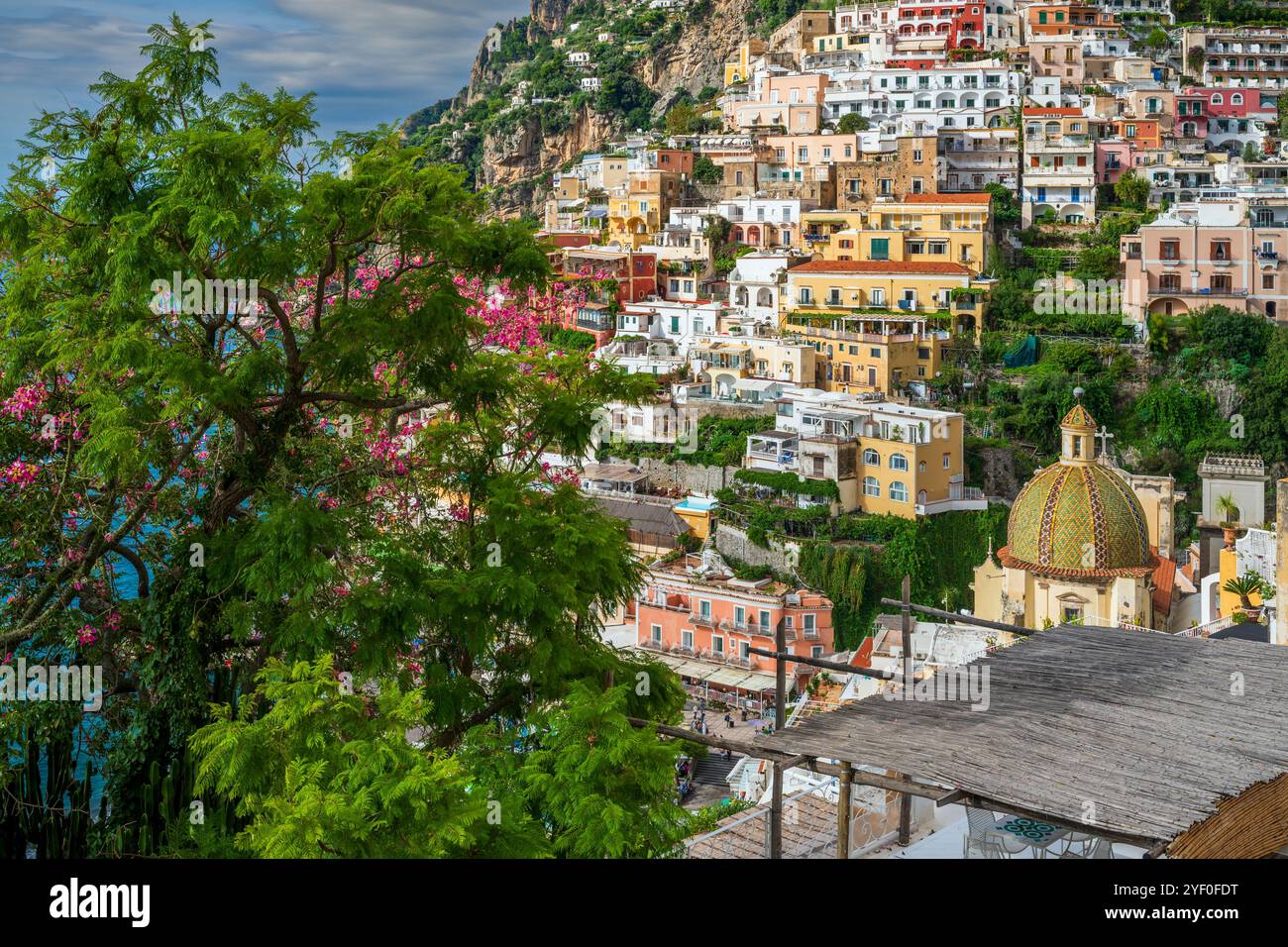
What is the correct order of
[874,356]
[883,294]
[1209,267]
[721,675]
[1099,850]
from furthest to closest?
[883,294] < [1209,267] < [874,356] < [721,675] < [1099,850]

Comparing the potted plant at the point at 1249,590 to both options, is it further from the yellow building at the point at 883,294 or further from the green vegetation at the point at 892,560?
the yellow building at the point at 883,294

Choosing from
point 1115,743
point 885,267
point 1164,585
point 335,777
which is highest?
point 885,267

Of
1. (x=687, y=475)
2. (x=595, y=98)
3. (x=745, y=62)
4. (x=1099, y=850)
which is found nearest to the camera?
(x=1099, y=850)

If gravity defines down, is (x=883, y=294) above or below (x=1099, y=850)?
above

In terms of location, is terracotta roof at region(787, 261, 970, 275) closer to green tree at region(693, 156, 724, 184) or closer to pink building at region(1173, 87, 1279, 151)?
green tree at region(693, 156, 724, 184)

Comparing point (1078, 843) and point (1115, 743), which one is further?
point (1078, 843)

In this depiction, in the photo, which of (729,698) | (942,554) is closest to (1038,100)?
(942,554)

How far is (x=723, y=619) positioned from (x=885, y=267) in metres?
16.2

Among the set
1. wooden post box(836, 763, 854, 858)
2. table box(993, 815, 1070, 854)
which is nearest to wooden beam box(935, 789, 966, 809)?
wooden post box(836, 763, 854, 858)

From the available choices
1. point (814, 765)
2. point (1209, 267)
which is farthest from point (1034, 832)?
point (1209, 267)

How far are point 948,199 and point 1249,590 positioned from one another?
27499 millimetres

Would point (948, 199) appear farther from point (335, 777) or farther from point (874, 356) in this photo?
point (335, 777)

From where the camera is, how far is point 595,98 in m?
74.8
